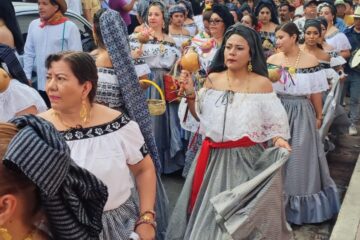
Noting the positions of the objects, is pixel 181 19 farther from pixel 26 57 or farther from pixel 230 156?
pixel 230 156

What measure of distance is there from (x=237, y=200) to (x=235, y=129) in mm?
555

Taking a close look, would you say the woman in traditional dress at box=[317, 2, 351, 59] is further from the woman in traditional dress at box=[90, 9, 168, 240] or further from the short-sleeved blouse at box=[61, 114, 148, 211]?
the short-sleeved blouse at box=[61, 114, 148, 211]

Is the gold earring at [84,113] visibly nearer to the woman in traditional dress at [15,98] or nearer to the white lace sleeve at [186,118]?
the woman in traditional dress at [15,98]

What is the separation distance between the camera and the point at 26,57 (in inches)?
196

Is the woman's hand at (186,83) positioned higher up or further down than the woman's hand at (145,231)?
higher up

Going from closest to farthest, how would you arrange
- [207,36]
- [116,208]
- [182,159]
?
[116,208] < [182,159] < [207,36]

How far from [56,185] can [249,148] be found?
2.19 meters

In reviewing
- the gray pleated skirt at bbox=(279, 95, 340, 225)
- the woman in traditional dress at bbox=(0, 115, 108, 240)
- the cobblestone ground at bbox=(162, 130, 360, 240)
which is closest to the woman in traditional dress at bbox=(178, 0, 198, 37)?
the cobblestone ground at bbox=(162, 130, 360, 240)

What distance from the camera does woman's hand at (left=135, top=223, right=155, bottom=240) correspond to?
7.62 feet

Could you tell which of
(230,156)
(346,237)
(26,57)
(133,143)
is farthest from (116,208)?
(26,57)

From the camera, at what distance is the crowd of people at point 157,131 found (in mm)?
1455

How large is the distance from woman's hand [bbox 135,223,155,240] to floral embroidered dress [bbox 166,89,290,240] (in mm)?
757

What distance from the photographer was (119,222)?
7.67ft

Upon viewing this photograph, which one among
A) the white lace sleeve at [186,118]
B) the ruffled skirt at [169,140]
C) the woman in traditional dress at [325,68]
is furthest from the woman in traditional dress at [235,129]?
the ruffled skirt at [169,140]
